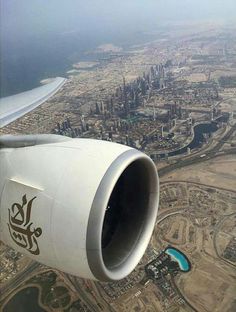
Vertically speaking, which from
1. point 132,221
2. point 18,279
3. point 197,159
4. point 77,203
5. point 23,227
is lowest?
point 197,159

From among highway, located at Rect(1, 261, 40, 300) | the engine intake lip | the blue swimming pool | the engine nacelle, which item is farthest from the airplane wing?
the blue swimming pool

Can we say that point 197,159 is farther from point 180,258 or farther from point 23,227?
point 23,227

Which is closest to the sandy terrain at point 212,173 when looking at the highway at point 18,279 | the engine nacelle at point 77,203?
the highway at point 18,279

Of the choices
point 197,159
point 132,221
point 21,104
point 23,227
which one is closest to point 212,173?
point 197,159

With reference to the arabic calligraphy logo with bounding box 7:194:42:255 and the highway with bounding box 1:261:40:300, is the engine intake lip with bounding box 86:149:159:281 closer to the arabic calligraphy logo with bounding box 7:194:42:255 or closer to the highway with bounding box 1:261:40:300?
the arabic calligraphy logo with bounding box 7:194:42:255

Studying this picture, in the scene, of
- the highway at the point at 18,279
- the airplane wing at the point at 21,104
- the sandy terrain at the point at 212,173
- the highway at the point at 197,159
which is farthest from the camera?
the highway at the point at 197,159

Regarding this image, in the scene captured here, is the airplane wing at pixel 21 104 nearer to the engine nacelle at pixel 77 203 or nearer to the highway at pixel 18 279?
the engine nacelle at pixel 77 203
